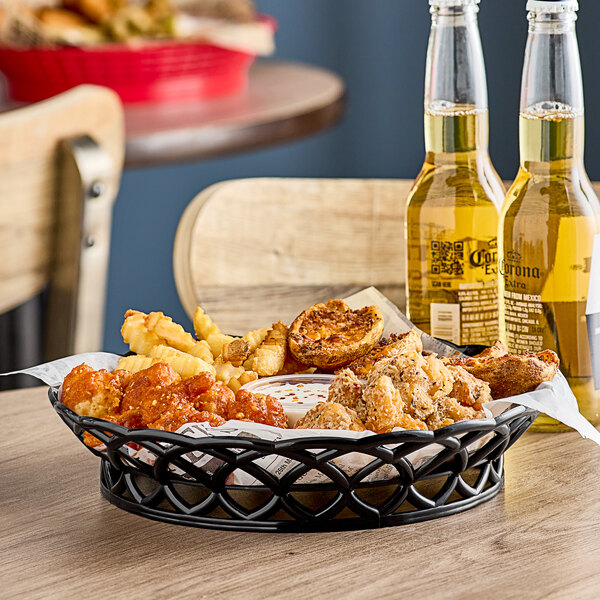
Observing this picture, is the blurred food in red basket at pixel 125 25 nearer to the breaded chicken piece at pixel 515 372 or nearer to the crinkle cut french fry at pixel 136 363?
the crinkle cut french fry at pixel 136 363

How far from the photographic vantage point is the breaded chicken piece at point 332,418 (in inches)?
25.8

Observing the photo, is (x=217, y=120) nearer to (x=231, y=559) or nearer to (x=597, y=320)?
→ (x=597, y=320)

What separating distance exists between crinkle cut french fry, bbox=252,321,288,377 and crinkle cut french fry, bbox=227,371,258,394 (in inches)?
0.9

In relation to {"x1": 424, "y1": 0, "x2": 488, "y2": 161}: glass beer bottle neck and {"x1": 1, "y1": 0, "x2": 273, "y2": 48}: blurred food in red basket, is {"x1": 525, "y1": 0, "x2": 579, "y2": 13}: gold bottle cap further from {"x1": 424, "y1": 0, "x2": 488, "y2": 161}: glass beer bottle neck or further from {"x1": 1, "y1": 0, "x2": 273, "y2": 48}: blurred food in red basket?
{"x1": 1, "y1": 0, "x2": 273, "y2": 48}: blurred food in red basket

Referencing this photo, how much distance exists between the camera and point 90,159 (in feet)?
4.37

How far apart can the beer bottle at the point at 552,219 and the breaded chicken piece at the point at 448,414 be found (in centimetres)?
20

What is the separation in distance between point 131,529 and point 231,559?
0.08 m

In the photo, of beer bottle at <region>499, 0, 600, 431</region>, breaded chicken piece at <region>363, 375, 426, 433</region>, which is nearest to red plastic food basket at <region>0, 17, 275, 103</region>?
beer bottle at <region>499, 0, 600, 431</region>

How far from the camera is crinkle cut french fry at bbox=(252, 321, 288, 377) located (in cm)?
81

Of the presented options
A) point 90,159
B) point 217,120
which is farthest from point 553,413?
point 217,120

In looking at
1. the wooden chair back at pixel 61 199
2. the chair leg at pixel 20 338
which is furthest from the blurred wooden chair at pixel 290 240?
the chair leg at pixel 20 338

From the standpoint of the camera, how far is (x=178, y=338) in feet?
2.74

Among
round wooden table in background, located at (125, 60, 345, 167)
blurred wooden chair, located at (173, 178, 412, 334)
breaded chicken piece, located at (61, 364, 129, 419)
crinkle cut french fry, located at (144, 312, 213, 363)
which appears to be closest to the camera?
breaded chicken piece, located at (61, 364, 129, 419)

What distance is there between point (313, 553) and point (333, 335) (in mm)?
221
